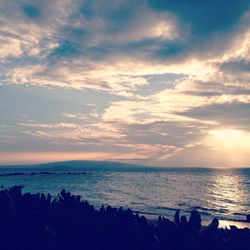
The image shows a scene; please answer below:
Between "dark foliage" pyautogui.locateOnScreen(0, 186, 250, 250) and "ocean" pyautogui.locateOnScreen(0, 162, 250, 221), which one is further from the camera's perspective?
"ocean" pyautogui.locateOnScreen(0, 162, 250, 221)

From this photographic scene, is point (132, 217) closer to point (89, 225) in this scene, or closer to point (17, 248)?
point (89, 225)

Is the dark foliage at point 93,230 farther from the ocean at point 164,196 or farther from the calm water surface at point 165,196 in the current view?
the calm water surface at point 165,196

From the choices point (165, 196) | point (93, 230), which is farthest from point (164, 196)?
point (93, 230)

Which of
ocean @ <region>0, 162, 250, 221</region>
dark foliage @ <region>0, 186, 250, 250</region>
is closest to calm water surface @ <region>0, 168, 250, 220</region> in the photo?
ocean @ <region>0, 162, 250, 221</region>

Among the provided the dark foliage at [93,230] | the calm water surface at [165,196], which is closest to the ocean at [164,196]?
the calm water surface at [165,196]

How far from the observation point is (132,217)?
513cm

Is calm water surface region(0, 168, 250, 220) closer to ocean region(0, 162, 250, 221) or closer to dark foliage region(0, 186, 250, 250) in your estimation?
ocean region(0, 162, 250, 221)

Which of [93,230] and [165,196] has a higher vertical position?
[93,230]

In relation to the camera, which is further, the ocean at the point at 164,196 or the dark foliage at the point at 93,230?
the ocean at the point at 164,196

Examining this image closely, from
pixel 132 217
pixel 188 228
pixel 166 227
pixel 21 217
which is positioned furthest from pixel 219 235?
pixel 21 217

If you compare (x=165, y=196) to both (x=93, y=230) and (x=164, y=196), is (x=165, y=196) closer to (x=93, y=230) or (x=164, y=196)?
(x=164, y=196)

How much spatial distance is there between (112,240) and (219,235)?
145 centimetres

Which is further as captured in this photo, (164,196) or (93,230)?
(164,196)

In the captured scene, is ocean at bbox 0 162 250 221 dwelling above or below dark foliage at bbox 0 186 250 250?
below
